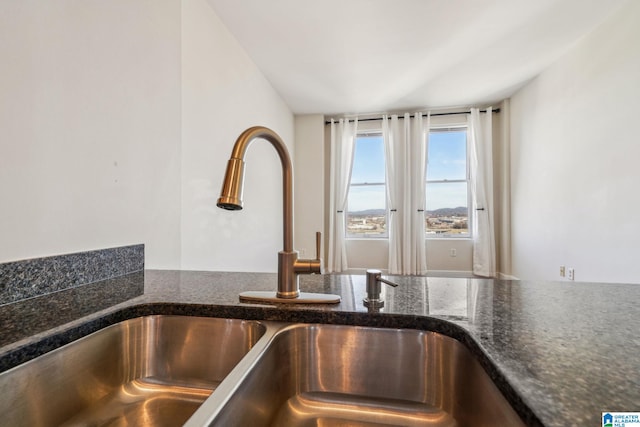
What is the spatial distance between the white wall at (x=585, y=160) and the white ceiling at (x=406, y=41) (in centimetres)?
24

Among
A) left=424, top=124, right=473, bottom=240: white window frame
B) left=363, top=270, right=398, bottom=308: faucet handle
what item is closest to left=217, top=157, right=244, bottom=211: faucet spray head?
left=363, top=270, right=398, bottom=308: faucet handle

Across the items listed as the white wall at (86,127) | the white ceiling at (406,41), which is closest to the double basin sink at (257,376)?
the white wall at (86,127)

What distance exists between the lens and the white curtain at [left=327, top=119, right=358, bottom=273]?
4457 millimetres

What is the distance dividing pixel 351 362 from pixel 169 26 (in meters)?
1.97

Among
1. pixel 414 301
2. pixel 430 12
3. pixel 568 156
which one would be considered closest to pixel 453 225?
pixel 568 156

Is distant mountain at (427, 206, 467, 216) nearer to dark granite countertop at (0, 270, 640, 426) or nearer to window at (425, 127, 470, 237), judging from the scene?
window at (425, 127, 470, 237)

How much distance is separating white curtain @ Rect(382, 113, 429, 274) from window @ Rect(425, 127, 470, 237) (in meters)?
0.24

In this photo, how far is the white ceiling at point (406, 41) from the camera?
2.20 metres

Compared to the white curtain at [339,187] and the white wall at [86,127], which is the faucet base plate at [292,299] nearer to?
the white wall at [86,127]

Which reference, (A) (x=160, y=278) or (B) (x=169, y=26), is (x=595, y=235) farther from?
(B) (x=169, y=26)

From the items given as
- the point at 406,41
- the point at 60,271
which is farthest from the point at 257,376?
the point at 406,41

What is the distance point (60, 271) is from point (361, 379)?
0.98 metres

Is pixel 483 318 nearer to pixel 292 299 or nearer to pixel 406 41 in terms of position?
pixel 292 299

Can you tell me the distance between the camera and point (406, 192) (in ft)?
14.0
